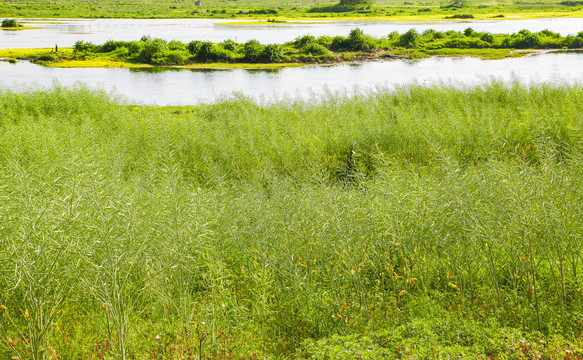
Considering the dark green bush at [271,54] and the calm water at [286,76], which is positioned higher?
the dark green bush at [271,54]

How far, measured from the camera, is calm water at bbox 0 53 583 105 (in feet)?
70.6

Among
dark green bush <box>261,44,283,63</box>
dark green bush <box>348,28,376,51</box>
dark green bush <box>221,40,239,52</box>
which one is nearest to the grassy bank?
dark green bush <box>261,44,283,63</box>

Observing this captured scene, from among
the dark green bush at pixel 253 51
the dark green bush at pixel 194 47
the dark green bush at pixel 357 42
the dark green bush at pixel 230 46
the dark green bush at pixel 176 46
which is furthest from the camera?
the dark green bush at pixel 357 42

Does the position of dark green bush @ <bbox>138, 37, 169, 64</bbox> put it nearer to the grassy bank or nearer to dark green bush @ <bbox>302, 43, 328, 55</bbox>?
dark green bush @ <bbox>302, 43, 328, 55</bbox>

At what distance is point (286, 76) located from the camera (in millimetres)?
26875

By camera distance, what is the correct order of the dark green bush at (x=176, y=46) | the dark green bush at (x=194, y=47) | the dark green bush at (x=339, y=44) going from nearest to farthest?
the dark green bush at (x=194, y=47), the dark green bush at (x=176, y=46), the dark green bush at (x=339, y=44)

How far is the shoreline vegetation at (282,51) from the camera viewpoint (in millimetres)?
33094

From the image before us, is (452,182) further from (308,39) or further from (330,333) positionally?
(308,39)

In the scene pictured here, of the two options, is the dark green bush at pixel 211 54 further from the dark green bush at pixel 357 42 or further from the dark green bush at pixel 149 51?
the dark green bush at pixel 357 42

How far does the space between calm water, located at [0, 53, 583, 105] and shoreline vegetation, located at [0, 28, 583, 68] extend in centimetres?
300

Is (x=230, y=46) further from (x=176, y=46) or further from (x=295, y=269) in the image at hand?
(x=295, y=269)

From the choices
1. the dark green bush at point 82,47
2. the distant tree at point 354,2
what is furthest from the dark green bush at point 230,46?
the distant tree at point 354,2

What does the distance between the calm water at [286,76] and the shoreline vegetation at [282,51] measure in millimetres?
2997

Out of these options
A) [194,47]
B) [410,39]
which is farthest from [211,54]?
[410,39]
